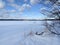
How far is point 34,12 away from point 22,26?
7.3 inches

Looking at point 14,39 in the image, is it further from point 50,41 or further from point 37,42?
point 50,41

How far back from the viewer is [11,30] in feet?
4.09

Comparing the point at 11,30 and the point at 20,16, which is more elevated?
the point at 20,16

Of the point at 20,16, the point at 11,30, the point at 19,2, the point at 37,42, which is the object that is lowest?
the point at 37,42

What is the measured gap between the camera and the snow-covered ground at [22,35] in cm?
124

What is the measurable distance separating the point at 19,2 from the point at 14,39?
0.37 meters

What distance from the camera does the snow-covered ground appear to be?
1.24 meters

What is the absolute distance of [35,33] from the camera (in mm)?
1264

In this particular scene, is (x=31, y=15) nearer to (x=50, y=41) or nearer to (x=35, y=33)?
(x=35, y=33)

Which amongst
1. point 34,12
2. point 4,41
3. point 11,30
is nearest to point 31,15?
point 34,12

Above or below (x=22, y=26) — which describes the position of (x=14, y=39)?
below

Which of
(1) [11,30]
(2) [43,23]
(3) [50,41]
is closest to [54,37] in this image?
(3) [50,41]

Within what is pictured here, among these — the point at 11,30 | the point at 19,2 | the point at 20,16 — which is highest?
the point at 19,2

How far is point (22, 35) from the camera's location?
1255 mm
